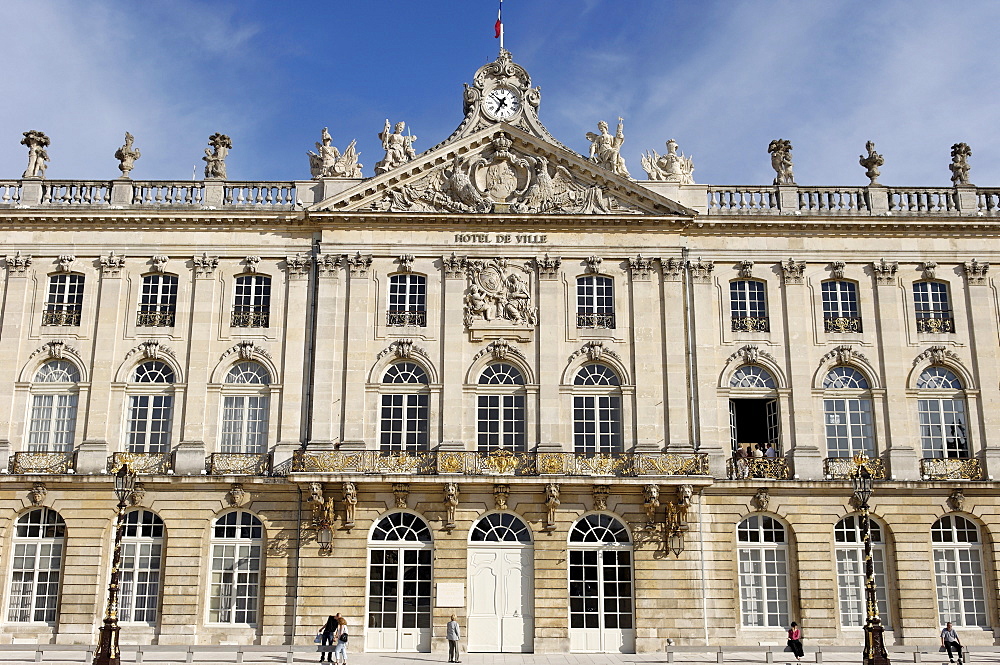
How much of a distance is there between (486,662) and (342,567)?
200 inches

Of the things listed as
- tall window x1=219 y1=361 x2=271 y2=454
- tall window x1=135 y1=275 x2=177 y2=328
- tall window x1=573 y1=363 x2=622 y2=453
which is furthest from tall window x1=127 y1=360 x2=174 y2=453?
tall window x1=573 y1=363 x2=622 y2=453

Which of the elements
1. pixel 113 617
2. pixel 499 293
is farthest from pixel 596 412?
pixel 113 617

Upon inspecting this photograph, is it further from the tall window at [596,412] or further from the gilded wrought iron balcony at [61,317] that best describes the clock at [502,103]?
the gilded wrought iron balcony at [61,317]

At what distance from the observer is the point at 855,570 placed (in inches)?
1137

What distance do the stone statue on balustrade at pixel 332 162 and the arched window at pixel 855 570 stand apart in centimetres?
1852

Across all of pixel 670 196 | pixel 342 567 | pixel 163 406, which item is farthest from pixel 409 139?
pixel 342 567

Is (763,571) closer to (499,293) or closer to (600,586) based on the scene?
(600,586)

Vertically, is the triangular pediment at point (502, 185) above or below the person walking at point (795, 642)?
above

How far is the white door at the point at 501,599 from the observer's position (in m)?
27.9

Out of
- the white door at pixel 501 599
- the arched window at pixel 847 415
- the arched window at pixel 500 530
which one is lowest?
the white door at pixel 501 599

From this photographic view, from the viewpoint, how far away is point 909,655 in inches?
1069

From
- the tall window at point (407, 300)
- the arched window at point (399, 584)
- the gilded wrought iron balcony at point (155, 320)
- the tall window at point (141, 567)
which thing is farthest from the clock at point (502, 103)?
the tall window at point (141, 567)

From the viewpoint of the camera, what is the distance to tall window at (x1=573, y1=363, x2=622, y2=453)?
29.6m

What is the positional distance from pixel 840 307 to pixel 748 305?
289 centimetres
